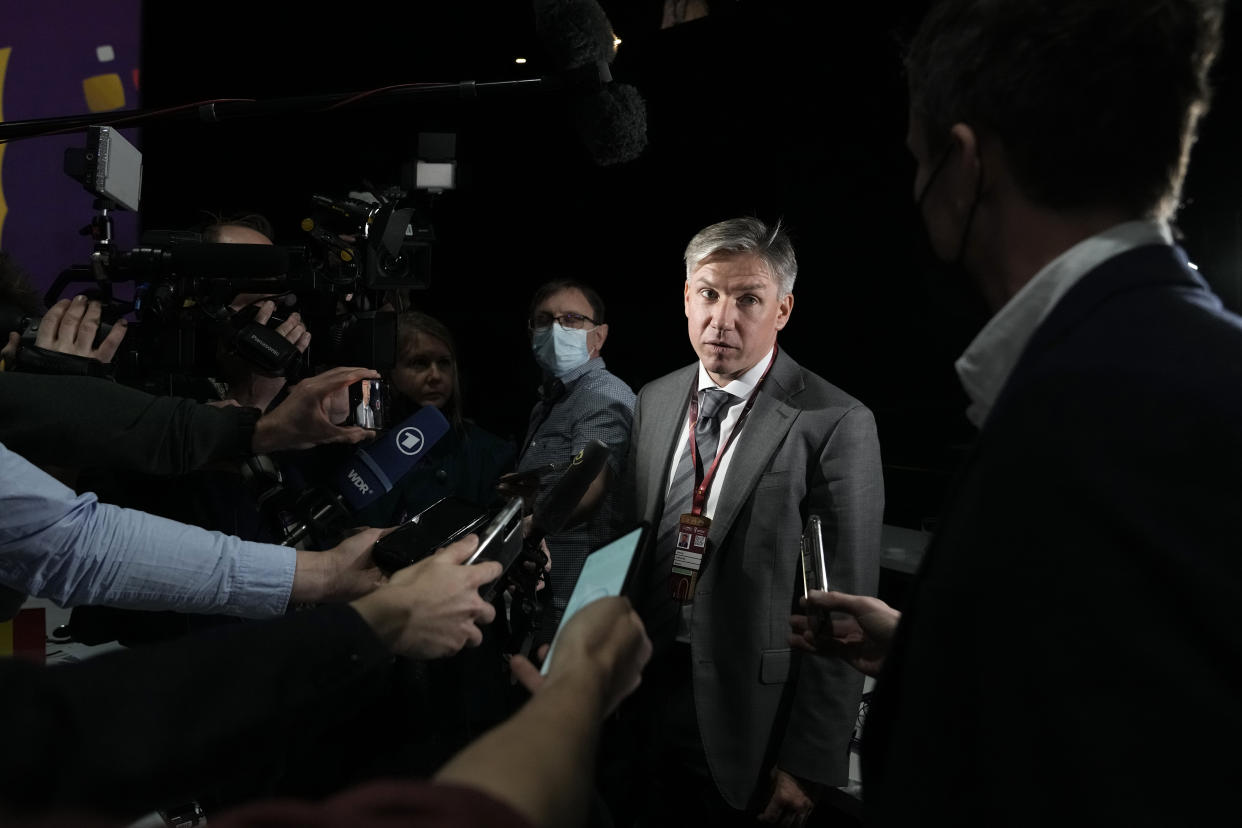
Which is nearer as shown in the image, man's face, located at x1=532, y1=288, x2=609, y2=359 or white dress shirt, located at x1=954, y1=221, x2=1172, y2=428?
white dress shirt, located at x1=954, y1=221, x2=1172, y2=428

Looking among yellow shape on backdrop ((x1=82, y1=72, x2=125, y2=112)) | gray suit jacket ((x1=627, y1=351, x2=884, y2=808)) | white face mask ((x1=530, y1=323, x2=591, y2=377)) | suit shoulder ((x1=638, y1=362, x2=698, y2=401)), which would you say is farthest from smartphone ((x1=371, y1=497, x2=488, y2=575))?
yellow shape on backdrop ((x1=82, y1=72, x2=125, y2=112))

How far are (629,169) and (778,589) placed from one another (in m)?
2.74

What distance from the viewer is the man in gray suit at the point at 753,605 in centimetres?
172

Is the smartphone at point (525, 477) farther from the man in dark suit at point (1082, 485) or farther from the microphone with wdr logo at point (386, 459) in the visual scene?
the man in dark suit at point (1082, 485)

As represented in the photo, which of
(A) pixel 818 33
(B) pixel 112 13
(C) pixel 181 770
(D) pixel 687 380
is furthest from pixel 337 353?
(B) pixel 112 13

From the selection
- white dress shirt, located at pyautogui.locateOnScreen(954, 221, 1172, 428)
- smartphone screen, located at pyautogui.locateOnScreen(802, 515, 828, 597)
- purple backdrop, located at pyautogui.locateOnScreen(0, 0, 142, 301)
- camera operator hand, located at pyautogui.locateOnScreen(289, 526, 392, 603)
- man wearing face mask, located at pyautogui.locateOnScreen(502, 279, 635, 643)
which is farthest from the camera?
purple backdrop, located at pyautogui.locateOnScreen(0, 0, 142, 301)

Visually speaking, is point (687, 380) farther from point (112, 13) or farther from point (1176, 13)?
point (112, 13)

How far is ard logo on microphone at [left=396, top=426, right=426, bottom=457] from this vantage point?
5.17 ft

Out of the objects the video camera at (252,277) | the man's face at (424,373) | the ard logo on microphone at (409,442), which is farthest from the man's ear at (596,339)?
the ard logo on microphone at (409,442)

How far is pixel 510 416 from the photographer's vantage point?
4.64 meters

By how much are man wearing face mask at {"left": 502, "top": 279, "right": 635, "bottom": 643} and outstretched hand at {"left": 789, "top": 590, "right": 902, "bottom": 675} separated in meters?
0.90

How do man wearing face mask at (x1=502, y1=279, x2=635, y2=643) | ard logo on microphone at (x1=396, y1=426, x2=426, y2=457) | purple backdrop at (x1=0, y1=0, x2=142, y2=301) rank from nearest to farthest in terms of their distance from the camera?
1. ard logo on microphone at (x1=396, y1=426, x2=426, y2=457)
2. man wearing face mask at (x1=502, y1=279, x2=635, y2=643)
3. purple backdrop at (x1=0, y1=0, x2=142, y2=301)

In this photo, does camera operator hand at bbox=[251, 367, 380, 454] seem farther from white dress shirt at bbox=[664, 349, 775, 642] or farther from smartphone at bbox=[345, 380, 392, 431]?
white dress shirt at bbox=[664, 349, 775, 642]

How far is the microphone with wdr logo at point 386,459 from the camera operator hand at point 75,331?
1.55 ft
